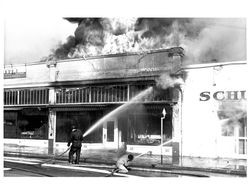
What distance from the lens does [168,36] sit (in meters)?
11.9

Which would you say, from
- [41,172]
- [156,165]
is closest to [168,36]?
[156,165]

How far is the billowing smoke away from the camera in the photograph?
35.8 ft

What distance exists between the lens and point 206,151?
1228 cm

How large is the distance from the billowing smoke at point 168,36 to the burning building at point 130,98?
0.05 m

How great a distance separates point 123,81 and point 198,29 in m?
4.17

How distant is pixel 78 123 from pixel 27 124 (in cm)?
291

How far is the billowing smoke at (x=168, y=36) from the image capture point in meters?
10.9

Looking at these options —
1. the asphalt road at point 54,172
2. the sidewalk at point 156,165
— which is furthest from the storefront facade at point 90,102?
the asphalt road at point 54,172

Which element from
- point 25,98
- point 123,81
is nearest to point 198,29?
point 123,81

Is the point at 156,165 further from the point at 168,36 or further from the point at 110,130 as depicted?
the point at 168,36

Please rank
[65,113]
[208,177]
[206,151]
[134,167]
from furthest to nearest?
[65,113], [206,151], [134,167], [208,177]

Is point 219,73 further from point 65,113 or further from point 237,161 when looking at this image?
point 65,113

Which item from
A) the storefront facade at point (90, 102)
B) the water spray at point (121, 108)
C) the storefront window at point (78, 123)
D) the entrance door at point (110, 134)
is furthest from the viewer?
the storefront window at point (78, 123)

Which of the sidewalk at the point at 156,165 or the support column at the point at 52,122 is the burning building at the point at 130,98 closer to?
the support column at the point at 52,122
